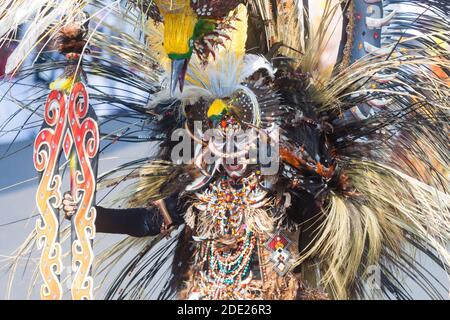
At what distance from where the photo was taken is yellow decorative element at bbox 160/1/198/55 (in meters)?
1.99

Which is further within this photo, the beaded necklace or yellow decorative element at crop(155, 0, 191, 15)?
the beaded necklace

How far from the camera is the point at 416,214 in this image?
6.77ft

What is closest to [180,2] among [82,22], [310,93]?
[82,22]

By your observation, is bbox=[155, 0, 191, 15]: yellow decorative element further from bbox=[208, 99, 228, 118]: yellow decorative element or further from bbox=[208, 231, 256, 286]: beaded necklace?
bbox=[208, 231, 256, 286]: beaded necklace

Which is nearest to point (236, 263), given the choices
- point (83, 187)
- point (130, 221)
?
point (130, 221)

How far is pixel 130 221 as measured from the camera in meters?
2.13

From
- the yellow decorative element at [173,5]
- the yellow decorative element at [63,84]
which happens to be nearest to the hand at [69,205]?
the yellow decorative element at [63,84]

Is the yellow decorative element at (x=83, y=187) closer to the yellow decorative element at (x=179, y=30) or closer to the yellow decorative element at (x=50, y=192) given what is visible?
the yellow decorative element at (x=50, y=192)

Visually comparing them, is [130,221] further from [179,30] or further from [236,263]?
[179,30]

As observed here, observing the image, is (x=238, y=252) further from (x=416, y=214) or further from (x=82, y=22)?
(x=82, y=22)

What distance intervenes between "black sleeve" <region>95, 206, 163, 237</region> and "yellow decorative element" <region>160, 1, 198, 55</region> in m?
0.38

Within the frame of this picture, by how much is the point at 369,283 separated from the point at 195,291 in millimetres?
400

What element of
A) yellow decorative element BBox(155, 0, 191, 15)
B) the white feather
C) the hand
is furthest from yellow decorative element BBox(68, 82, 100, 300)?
yellow decorative element BBox(155, 0, 191, 15)

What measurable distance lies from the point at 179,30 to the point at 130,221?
448 millimetres
